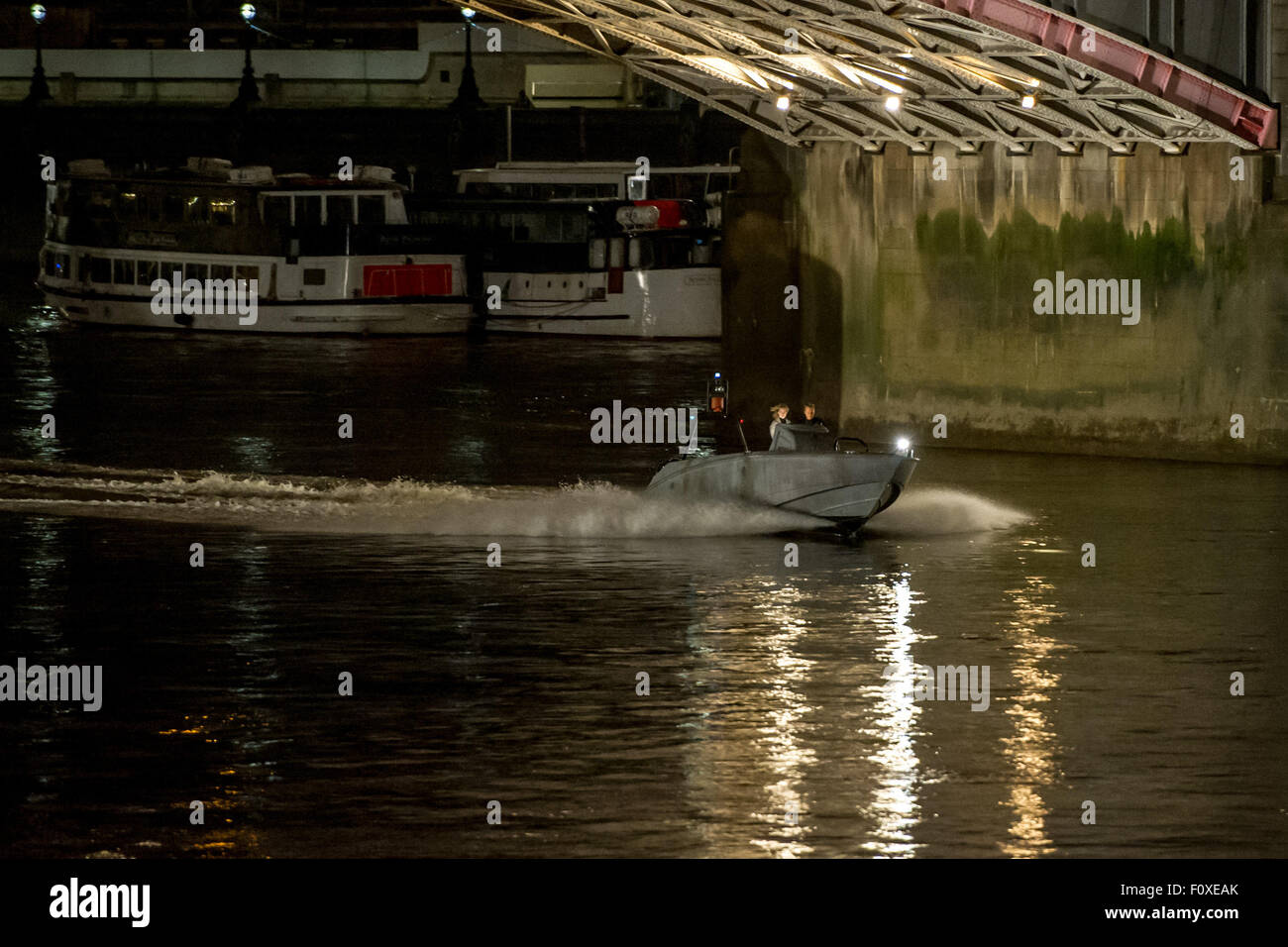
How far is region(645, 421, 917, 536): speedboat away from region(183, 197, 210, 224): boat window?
43809 millimetres

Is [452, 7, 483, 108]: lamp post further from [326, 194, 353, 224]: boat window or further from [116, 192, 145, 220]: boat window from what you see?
[116, 192, 145, 220]: boat window

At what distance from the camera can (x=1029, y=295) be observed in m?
37.8

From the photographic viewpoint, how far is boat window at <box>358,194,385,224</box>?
238 ft

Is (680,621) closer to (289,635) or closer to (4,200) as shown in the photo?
(289,635)

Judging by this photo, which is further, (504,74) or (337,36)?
(337,36)

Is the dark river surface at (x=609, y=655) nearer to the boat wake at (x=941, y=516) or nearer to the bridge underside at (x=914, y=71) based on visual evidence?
the boat wake at (x=941, y=516)

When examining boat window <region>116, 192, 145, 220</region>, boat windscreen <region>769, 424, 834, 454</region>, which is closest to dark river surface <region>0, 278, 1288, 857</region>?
boat windscreen <region>769, 424, 834, 454</region>

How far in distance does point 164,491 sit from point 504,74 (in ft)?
198

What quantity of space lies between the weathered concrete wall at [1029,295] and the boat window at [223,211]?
3216 cm

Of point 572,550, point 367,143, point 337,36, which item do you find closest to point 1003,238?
point 572,550

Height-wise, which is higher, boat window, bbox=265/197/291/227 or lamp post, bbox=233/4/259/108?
lamp post, bbox=233/4/259/108
